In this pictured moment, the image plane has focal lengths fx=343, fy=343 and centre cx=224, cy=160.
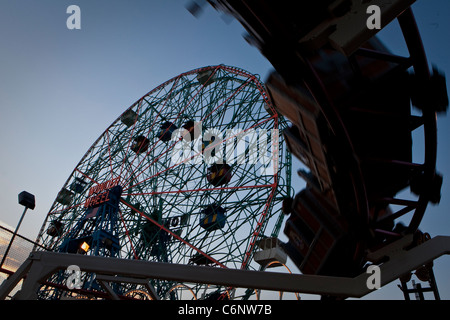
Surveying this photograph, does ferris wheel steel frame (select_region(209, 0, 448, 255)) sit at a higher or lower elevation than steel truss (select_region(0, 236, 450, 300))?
higher

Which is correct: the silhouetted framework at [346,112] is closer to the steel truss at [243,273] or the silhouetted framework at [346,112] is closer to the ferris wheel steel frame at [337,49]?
the ferris wheel steel frame at [337,49]

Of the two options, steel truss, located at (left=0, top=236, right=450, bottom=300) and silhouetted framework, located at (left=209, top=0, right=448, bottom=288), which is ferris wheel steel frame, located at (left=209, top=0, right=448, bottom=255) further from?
steel truss, located at (left=0, top=236, right=450, bottom=300)

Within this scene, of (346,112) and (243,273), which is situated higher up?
(346,112)

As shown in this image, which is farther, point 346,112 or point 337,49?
point 346,112

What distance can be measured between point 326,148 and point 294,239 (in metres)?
1.81

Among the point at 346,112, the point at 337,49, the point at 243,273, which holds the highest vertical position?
the point at 346,112

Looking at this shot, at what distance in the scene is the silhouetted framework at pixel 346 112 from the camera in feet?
7.22

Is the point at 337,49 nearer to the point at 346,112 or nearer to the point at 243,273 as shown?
the point at 346,112

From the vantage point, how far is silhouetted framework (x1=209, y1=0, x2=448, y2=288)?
220 cm

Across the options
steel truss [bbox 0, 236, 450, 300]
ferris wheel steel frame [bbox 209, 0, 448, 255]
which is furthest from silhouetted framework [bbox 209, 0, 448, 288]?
steel truss [bbox 0, 236, 450, 300]

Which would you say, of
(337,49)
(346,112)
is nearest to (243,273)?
(346,112)

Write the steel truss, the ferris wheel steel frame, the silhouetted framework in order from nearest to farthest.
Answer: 1. the ferris wheel steel frame
2. the silhouetted framework
3. the steel truss

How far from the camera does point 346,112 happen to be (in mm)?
2828
